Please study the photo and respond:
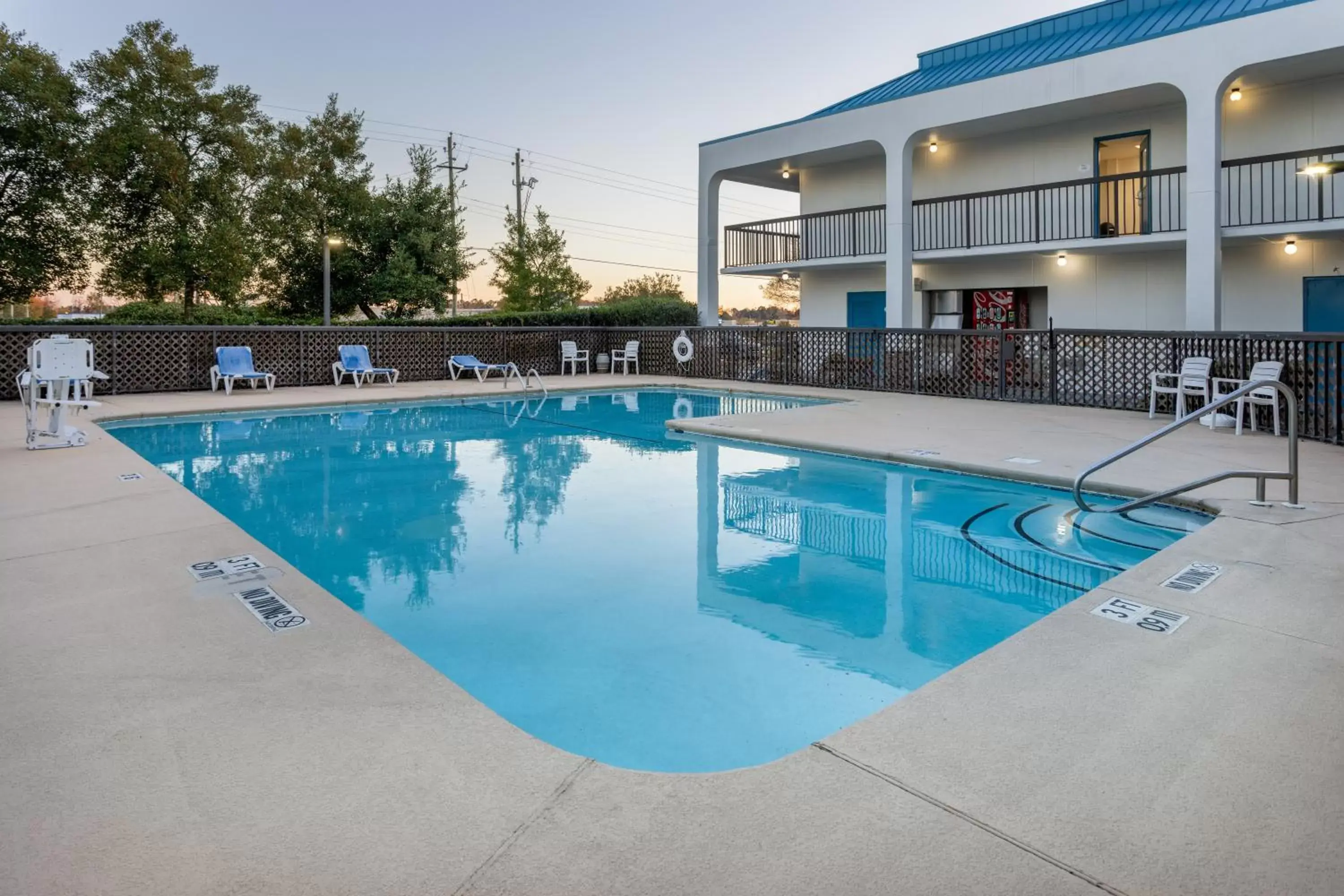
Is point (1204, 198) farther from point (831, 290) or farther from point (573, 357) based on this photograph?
point (573, 357)

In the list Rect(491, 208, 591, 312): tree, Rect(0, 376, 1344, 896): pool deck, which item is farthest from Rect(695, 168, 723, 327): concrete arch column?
Rect(0, 376, 1344, 896): pool deck

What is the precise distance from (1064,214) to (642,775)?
1547 centimetres

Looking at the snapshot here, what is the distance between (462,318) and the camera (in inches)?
811

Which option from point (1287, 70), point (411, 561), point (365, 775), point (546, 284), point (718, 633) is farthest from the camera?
point (546, 284)

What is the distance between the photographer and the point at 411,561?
5129 mm

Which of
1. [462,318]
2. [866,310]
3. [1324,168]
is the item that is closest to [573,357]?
[462,318]

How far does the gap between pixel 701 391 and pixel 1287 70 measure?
32.4 ft

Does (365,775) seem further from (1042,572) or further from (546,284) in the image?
(546,284)

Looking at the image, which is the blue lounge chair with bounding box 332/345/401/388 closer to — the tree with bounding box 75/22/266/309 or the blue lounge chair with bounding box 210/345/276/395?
the blue lounge chair with bounding box 210/345/276/395

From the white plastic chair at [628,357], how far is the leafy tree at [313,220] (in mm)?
9387

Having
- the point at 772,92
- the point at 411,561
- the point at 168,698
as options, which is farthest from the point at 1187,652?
the point at 772,92

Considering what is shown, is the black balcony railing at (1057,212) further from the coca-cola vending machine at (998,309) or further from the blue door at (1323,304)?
the blue door at (1323,304)

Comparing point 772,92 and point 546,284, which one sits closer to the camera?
point 772,92

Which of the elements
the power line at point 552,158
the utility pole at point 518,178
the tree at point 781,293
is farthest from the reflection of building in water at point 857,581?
the tree at point 781,293
